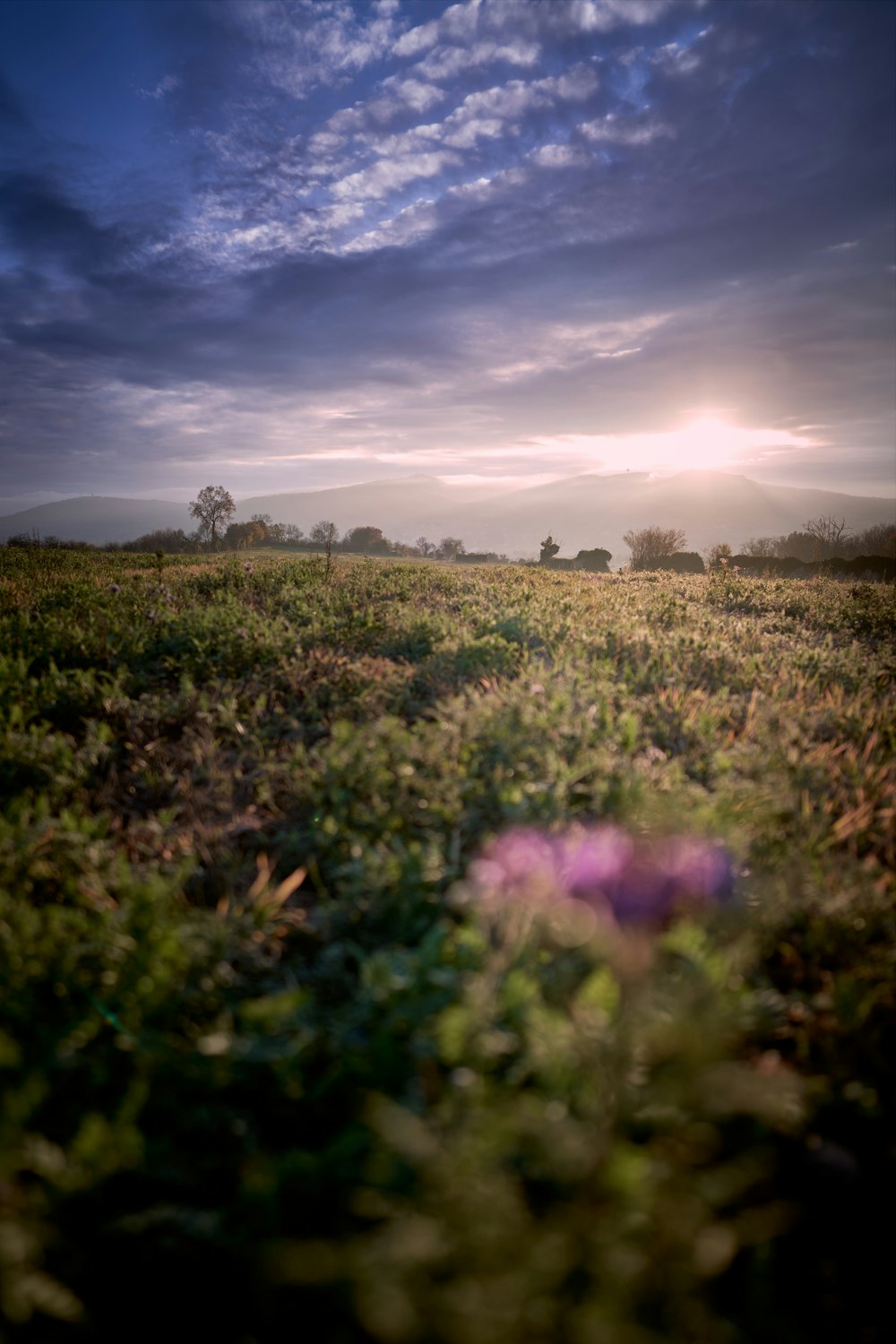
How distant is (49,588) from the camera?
10.5 meters

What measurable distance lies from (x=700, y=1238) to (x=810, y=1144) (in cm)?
88

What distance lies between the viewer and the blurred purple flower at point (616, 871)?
3.06 metres

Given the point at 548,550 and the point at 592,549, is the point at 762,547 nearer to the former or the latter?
the point at 592,549

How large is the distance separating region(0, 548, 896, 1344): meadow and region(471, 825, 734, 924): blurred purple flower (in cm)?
2

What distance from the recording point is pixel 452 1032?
190 centimetres

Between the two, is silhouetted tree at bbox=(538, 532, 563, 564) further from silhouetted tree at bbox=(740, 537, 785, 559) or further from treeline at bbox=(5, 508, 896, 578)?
silhouetted tree at bbox=(740, 537, 785, 559)

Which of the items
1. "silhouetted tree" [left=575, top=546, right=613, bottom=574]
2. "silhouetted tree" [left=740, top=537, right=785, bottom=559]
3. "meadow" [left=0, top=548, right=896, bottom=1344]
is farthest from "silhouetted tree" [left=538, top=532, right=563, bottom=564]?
"meadow" [left=0, top=548, right=896, bottom=1344]

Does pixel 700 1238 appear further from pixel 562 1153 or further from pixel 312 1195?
pixel 312 1195

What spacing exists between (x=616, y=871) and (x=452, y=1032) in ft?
5.39

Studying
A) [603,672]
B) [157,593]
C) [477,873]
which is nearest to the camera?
[477,873]

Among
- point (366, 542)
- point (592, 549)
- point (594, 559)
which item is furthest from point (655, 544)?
point (366, 542)

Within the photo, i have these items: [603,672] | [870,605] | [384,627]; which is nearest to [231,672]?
[384,627]

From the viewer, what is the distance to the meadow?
1.59 metres

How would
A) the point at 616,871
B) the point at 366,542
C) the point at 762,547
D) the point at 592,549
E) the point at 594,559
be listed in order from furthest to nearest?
the point at 762,547 < the point at 366,542 < the point at 592,549 < the point at 594,559 < the point at 616,871
